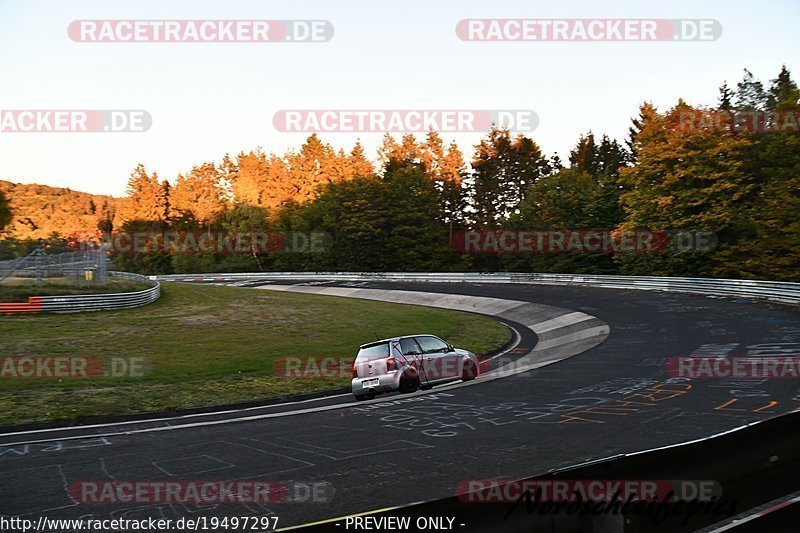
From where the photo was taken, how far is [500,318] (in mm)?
36062

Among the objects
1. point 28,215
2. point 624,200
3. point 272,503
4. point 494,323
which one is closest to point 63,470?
point 272,503

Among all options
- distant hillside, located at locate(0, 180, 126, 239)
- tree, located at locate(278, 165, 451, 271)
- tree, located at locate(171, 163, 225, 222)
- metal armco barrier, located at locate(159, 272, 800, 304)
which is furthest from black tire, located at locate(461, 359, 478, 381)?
distant hillside, located at locate(0, 180, 126, 239)

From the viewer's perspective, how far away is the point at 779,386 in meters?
13.5

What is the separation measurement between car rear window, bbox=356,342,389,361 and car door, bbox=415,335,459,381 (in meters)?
1.07

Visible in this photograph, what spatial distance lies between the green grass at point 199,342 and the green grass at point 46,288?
7.71ft

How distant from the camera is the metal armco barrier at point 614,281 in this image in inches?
1271

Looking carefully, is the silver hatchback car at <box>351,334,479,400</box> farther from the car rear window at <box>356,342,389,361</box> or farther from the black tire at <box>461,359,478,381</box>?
the black tire at <box>461,359,478,381</box>

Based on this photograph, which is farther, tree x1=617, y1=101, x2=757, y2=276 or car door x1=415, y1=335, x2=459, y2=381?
tree x1=617, y1=101, x2=757, y2=276

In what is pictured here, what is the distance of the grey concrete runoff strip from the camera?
13500 mm

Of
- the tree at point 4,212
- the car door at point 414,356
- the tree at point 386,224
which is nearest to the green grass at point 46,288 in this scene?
the car door at point 414,356

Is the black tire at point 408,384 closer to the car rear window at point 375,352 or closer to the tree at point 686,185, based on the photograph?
the car rear window at point 375,352

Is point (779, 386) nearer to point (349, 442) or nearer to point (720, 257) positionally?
point (349, 442)

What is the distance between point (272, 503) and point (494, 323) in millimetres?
26094

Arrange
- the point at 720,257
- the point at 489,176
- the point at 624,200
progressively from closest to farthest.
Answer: the point at 720,257 < the point at 624,200 < the point at 489,176
